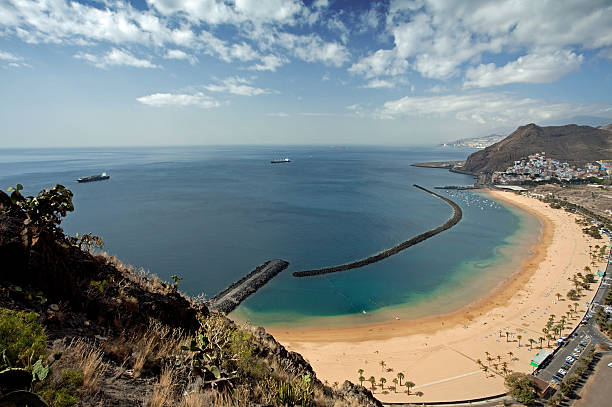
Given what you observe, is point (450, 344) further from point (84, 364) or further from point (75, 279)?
point (84, 364)

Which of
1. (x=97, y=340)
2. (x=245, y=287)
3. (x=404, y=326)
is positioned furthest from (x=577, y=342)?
(x=97, y=340)

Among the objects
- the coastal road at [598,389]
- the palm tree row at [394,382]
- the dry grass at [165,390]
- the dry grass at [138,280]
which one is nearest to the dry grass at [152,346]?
the dry grass at [165,390]

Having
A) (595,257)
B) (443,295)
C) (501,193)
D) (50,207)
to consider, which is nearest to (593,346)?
(443,295)

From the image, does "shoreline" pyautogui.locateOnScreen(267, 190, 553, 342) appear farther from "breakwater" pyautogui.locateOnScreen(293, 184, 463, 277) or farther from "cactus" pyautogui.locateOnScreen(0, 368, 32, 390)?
"cactus" pyautogui.locateOnScreen(0, 368, 32, 390)

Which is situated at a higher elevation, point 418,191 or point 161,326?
point 161,326

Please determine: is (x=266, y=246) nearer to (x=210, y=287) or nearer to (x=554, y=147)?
(x=210, y=287)

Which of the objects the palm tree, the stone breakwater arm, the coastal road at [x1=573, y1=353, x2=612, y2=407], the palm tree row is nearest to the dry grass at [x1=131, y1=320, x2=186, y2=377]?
the palm tree row
